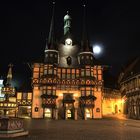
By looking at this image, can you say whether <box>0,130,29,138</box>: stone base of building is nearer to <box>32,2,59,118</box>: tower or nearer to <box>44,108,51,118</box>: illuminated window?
<box>32,2,59,118</box>: tower

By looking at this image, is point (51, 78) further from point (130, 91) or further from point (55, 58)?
point (130, 91)

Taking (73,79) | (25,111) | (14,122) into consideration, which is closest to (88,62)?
(73,79)

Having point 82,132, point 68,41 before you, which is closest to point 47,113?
point 68,41

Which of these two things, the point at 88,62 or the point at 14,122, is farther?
the point at 88,62

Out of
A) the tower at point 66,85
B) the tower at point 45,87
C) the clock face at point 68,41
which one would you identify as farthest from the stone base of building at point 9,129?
the clock face at point 68,41

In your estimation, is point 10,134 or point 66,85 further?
point 66,85

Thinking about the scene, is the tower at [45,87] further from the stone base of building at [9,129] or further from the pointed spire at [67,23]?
the stone base of building at [9,129]

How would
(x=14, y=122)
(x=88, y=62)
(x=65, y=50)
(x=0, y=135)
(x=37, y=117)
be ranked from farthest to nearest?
(x=65, y=50) < (x=88, y=62) < (x=37, y=117) < (x=14, y=122) < (x=0, y=135)

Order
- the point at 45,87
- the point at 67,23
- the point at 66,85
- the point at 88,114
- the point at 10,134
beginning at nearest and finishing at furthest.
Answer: the point at 10,134 < the point at 45,87 < the point at 88,114 < the point at 66,85 < the point at 67,23

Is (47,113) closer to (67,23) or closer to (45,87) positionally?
(45,87)

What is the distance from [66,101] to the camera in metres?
48.6

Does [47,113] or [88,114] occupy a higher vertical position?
[47,113]

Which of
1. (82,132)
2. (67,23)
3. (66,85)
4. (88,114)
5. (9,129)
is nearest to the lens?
(9,129)

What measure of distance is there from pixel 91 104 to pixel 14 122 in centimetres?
3170
